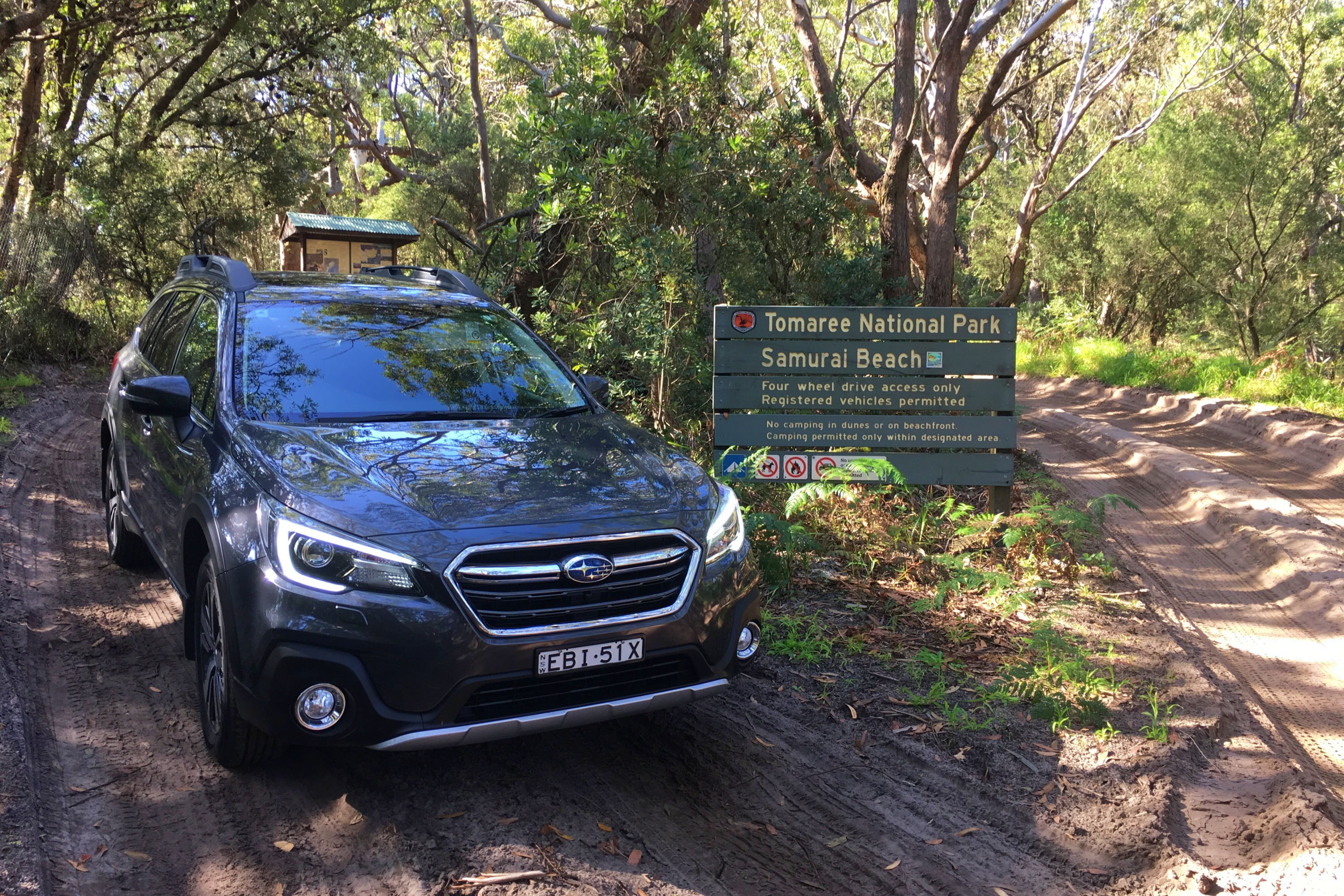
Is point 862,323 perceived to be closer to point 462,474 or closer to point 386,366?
point 386,366

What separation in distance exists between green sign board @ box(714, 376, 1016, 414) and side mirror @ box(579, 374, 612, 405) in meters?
1.89

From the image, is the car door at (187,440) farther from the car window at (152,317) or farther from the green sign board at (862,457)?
the green sign board at (862,457)

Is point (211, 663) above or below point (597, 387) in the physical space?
below

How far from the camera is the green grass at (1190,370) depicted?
1451cm

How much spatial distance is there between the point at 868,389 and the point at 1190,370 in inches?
515

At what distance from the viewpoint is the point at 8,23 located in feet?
35.8

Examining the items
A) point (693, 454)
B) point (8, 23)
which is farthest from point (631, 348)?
point (8, 23)

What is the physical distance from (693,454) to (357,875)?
5.34m

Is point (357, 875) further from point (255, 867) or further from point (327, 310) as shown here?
point (327, 310)

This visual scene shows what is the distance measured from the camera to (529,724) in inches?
126

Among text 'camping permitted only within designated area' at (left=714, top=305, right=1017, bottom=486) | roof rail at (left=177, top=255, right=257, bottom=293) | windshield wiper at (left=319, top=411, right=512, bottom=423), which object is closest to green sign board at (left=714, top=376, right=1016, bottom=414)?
text 'camping permitted only within designated area' at (left=714, top=305, right=1017, bottom=486)

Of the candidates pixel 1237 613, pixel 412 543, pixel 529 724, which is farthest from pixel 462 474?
pixel 1237 613

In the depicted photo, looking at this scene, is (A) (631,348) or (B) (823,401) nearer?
Answer: (B) (823,401)

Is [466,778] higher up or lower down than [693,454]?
lower down
